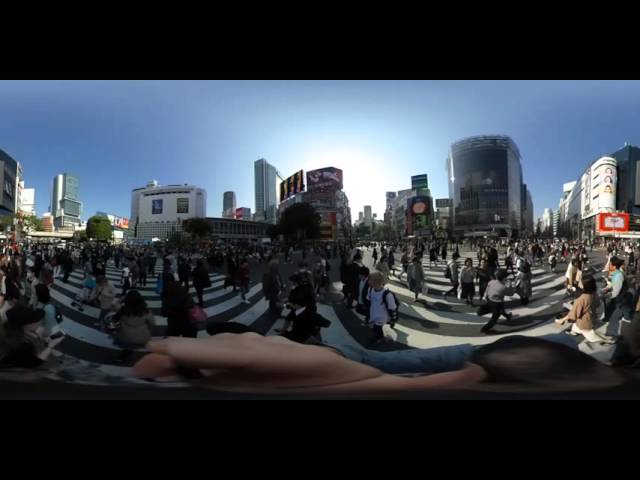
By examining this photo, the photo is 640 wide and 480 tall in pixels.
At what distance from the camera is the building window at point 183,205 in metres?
2.17

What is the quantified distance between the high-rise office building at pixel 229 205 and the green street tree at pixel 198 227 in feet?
0.54

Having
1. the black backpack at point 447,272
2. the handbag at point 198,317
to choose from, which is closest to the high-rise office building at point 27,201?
the handbag at point 198,317

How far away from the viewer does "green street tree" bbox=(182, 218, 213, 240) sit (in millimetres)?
2223

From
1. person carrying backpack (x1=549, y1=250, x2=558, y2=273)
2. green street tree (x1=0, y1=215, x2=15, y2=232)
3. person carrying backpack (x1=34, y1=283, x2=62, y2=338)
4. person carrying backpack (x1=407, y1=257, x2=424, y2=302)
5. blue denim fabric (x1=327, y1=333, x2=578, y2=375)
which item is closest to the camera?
blue denim fabric (x1=327, y1=333, x2=578, y2=375)

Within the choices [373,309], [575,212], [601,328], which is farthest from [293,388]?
[575,212]

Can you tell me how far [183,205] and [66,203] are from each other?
110cm

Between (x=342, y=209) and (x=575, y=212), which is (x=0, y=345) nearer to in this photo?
(x=342, y=209)

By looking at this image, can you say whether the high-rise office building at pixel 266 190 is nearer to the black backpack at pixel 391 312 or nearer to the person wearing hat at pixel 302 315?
the person wearing hat at pixel 302 315

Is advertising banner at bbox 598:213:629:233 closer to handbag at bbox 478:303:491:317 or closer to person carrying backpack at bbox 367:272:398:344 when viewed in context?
handbag at bbox 478:303:491:317

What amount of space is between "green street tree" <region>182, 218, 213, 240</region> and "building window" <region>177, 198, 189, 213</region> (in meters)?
0.10

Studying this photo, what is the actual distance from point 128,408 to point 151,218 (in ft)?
4.74

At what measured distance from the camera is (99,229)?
2309 mm

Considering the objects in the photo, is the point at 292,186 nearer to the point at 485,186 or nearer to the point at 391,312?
the point at 391,312

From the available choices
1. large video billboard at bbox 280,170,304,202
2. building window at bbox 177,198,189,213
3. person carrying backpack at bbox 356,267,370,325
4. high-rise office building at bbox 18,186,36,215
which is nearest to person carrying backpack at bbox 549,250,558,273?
person carrying backpack at bbox 356,267,370,325
